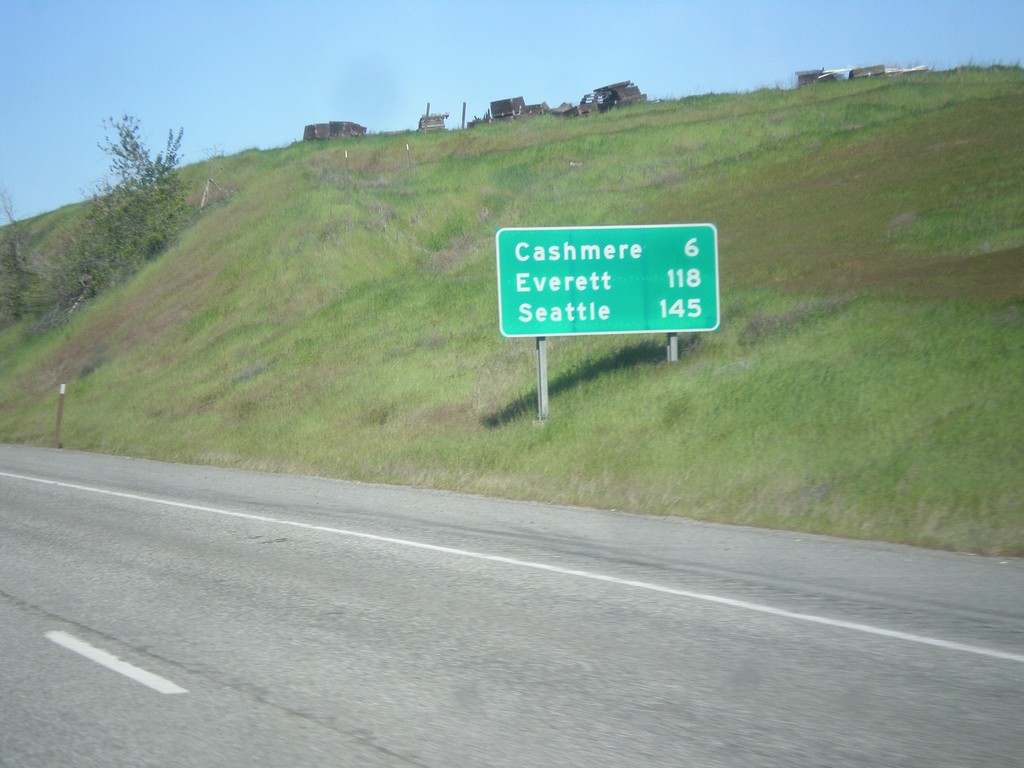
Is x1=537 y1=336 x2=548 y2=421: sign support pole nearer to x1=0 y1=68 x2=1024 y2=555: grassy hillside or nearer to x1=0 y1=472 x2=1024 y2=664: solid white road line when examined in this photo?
x1=0 y1=68 x2=1024 y2=555: grassy hillside

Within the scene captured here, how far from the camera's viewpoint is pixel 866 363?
16.5 meters

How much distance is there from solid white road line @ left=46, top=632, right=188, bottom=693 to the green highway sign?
40.6ft

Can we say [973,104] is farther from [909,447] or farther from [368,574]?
[368,574]

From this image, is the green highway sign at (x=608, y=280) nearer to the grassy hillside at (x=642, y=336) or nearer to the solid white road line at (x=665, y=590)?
the grassy hillside at (x=642, y=336)

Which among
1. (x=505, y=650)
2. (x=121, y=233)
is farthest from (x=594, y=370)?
(x=121, y=233)

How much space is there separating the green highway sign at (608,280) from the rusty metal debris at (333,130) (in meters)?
55.9

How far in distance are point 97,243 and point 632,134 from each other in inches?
1090

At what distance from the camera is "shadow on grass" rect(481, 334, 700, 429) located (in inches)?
824

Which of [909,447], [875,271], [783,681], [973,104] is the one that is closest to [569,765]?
[783,681]

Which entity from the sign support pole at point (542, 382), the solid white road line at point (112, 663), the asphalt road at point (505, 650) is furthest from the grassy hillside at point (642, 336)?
the solid white road line at point (112, 663)

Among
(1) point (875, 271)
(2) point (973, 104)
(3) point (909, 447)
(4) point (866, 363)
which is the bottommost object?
(3) point (909, 447)

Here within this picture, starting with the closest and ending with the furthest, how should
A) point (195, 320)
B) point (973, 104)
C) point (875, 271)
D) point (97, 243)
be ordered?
1. point (875, 271)
2. point (973, 104)
3. point (195, 320)
4. point (97, 243)

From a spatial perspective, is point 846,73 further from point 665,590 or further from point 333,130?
point 665,590

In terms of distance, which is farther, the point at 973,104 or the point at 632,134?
the point at 632,134
